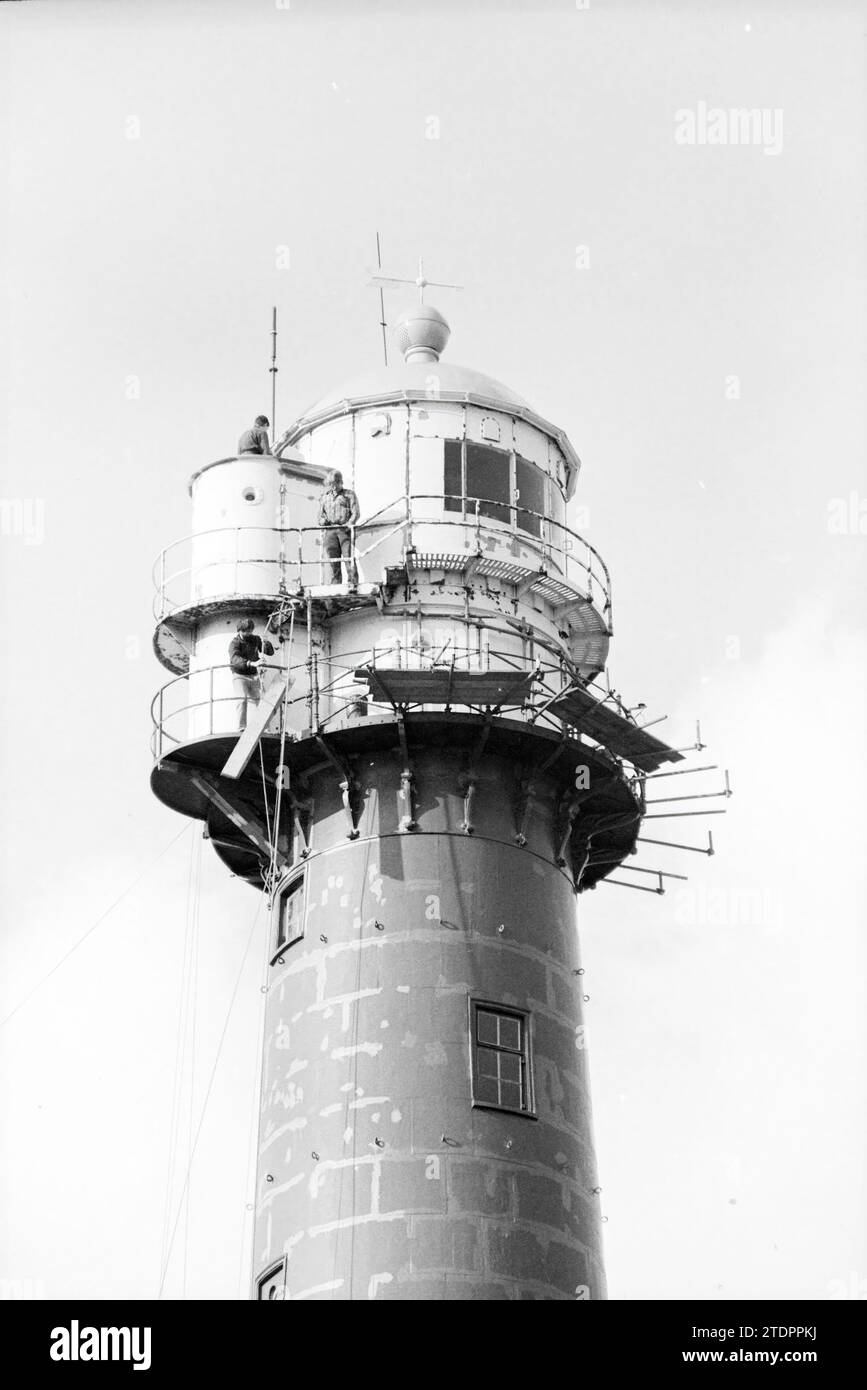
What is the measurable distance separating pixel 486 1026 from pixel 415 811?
411 centimetres

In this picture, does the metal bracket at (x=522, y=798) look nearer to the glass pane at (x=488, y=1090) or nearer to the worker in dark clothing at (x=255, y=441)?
the glass pane at (x=488, y=1090)

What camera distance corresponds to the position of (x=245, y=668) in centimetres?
4331

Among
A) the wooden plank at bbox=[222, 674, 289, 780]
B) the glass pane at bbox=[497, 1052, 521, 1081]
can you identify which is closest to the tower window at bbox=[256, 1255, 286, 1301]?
the glass pane at bbox=[497, 1052, 521, 1081]

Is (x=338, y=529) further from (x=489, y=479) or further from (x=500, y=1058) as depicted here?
(x=500, y=1058)

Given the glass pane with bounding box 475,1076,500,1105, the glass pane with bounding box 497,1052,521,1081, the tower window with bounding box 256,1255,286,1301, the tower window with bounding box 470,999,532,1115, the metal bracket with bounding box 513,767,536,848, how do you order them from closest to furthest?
the tower window with bounding box 256,1255,286,1301 → the glass pane with bounding box 475,1076,500,1105 → the tower window with bounding box 470,999,532,1115 → the glass pane with bounding box 497,1052,521,1081 → the metal bracket with bounding box 513,767,536,848

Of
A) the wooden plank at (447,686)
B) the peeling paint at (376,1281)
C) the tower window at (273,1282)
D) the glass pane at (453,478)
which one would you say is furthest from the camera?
the glass pane at (453,478)

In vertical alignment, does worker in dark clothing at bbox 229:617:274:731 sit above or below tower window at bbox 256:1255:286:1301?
above

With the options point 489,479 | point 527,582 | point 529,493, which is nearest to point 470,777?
point 527,582

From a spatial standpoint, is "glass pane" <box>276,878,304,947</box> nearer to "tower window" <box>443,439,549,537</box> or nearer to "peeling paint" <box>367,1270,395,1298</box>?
"peeling paint" <box>367,1270,395,1298</box>

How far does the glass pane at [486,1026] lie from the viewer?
3997 cm

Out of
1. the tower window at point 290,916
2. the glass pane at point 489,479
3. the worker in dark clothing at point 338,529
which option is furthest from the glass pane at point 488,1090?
the glass pane at point 489,479

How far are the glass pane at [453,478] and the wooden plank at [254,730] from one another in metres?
4.90

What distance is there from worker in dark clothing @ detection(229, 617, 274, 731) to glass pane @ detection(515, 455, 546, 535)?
5836mm

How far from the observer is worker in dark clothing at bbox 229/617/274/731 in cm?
4331
